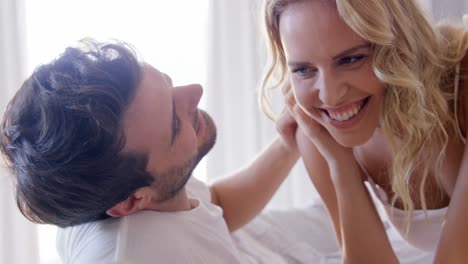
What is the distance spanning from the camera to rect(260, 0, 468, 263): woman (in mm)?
1369

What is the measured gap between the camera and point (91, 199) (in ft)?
4.36

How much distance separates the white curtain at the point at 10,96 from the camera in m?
2.47

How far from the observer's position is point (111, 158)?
1.29 m

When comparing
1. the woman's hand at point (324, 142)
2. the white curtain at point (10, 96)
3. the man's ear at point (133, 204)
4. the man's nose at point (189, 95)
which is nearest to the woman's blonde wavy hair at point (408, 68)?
the woman's hand at point (324, 142)

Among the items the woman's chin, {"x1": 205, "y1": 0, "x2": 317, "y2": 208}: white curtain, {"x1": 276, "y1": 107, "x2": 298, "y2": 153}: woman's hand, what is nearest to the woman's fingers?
{"x1": 276, "y1": 107, "x2": 298, "y2": 153}: woman's hand

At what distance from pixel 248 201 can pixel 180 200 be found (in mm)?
331

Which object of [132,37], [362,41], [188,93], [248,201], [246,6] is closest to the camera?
[362,41]

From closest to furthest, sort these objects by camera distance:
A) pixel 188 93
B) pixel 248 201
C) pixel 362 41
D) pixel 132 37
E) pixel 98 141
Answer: pixel 98 141
pixel 362 41
pixel 188 93
pixel 248 201
pixel 132 37

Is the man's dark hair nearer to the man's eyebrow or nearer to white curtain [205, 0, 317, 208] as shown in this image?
the man's eyebrow

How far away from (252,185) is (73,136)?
67cm

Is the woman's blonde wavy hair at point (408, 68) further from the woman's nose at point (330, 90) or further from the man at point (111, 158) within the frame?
the man at point (111, 158)

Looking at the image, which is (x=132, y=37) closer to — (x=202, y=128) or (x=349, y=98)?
(x=202, y=128)

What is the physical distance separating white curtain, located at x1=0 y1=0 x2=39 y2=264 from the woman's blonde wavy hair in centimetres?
127

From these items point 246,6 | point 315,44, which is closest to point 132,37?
point 246,6
